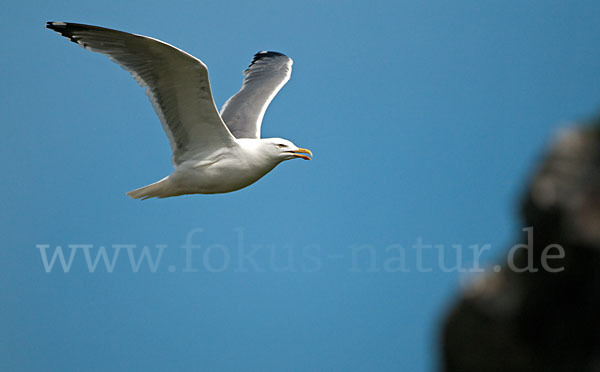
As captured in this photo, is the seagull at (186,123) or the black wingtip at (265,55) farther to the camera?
the black wingtip at (265,55)

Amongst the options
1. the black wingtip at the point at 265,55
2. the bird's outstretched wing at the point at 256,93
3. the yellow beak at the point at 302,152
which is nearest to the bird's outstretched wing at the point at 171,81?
the yellow beak at the point at 302,152

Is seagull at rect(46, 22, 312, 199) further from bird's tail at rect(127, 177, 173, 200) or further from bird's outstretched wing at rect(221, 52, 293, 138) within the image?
bird's outstretched wing at rect(221, 52, 293, 138)

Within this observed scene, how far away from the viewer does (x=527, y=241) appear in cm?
352

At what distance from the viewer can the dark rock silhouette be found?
3.24m

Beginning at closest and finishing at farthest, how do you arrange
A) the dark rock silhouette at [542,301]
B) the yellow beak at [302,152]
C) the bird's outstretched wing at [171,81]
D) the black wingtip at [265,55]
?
1. the dark rock silhouette at [542,301]
2. the bird's outstretched wing at [171,81]
3. the yellow beak at [302,152]
4. the black wingtip at [265,55]

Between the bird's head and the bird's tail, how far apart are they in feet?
4.04

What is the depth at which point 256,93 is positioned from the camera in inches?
409

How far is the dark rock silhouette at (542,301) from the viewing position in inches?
128

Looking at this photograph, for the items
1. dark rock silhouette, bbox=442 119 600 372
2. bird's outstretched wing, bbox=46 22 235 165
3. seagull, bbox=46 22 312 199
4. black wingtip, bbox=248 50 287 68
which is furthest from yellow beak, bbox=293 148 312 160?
dark rock silhouette, bbox=442 119 600 372

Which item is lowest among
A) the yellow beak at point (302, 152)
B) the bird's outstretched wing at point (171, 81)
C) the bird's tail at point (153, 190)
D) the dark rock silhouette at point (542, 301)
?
the dark rock silhouette at point (542, 301)

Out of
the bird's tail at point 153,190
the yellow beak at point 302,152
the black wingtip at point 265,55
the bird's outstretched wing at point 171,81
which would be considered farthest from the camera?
the black wingtip at point 265,55

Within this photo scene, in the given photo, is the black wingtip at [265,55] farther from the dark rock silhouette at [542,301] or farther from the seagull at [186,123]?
the dark rock silhouette at [542,301]

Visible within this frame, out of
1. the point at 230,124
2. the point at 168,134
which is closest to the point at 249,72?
the point at 230,124

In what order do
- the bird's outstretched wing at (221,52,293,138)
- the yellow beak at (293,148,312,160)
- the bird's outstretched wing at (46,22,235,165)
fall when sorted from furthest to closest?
1. the bird's outstretched wing at (221,52,293,138)
2. the yellow beak at (293,148,312,160)
3. the bird's outstretched wing at (46,22,235,165)
